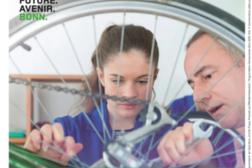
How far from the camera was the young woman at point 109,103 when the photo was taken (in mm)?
565

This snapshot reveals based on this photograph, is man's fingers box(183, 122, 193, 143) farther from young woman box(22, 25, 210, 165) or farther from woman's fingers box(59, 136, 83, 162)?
woman's fingers box(59, 136, 83, 162)

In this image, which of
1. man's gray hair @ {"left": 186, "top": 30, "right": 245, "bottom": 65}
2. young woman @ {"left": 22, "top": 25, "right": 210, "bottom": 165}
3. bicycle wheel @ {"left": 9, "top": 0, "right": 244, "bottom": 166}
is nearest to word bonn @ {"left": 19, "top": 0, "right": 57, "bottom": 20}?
bicycle wheel @ {"left": 9, "top": 0, "right": 244, "bottom": 166}

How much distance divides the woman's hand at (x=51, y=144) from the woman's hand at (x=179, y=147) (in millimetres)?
195

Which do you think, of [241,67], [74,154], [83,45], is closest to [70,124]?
[74,154]

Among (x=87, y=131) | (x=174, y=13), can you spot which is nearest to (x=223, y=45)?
(x=174, y=13)

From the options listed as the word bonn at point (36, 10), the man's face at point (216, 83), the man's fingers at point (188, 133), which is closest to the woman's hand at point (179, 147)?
the man's fingers at point (188, 133)

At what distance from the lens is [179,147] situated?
531 mm

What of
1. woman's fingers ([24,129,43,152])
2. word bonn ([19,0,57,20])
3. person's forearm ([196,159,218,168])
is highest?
word bonn ([19,0,57,20])

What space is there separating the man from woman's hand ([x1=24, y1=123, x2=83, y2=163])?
0.29 meters

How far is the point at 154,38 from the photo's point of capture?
0.64m

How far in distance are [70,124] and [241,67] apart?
42 cm

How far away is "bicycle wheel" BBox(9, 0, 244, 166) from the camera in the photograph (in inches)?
18.0

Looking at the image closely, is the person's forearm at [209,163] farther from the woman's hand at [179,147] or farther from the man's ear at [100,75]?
the man's ear at [100,75]
